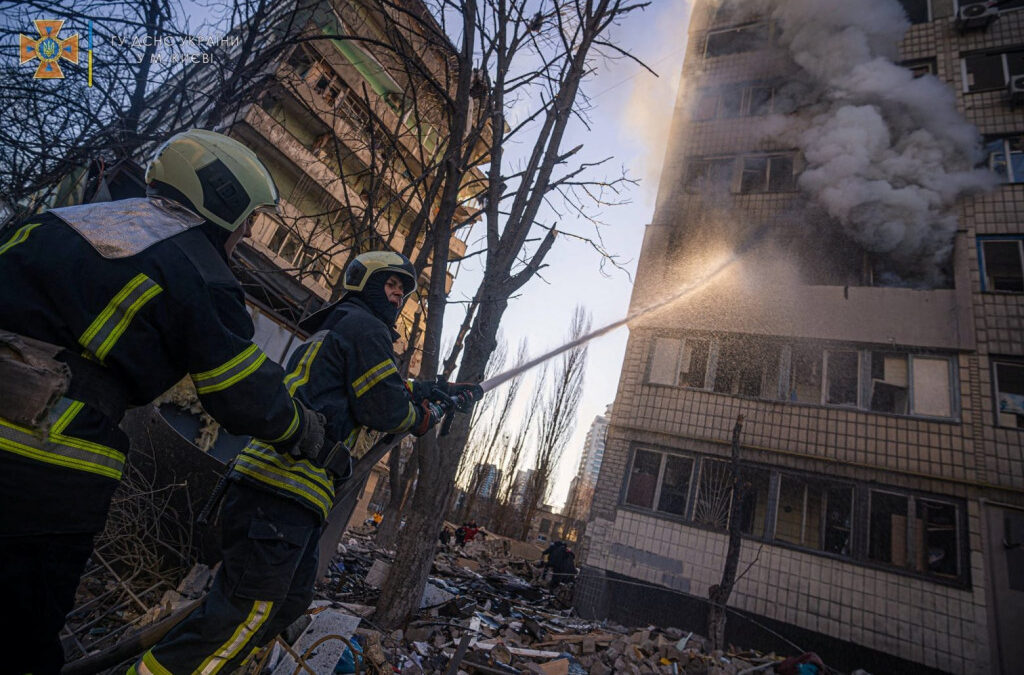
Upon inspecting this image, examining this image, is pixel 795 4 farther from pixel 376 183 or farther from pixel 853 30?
pixel 376 183

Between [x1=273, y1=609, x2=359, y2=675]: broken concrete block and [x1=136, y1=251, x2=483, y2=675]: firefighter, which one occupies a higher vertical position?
[x1=136, y1=251, x2=483, y2=675]: firefighter

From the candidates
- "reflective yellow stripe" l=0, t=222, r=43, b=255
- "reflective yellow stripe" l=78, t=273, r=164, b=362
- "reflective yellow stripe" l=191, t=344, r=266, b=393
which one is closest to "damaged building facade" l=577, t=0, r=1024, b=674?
"reflective yellow stripe" l=191, t=344, r=266, b=393

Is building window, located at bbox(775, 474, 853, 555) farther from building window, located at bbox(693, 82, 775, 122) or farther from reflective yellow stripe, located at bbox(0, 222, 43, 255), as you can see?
reflective yellow stripe, located at bbox(0, 222, 43, 255)

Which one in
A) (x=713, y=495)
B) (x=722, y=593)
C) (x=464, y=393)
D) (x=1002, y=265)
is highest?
(x=1002, y=265)

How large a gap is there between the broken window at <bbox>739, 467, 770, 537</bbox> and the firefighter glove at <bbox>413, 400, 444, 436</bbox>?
8190 millimetres

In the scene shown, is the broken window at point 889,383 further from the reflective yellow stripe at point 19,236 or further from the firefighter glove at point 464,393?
the reflective yellow stripe at point 19,236

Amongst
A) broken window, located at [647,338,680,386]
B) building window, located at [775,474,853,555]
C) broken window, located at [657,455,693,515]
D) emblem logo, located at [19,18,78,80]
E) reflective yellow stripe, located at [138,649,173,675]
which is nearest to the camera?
reflective yellow stripe, located at [138,649,173,675]

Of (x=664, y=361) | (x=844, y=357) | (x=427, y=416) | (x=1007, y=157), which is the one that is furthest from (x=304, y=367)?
(x=1007, y=157)

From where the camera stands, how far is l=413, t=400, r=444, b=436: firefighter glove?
2.76 metres

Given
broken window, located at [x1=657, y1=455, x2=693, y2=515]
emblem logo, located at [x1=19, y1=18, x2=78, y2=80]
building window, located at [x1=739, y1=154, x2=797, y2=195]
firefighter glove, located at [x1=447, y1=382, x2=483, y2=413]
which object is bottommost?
firefighter glove, located at [x1=447, y1=382, x2=483, y2=413]

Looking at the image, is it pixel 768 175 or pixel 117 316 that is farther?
pixel 768 175

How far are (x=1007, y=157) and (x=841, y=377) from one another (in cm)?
622

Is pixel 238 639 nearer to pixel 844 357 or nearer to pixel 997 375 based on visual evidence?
pixel 844 357

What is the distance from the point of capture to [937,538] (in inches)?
323
